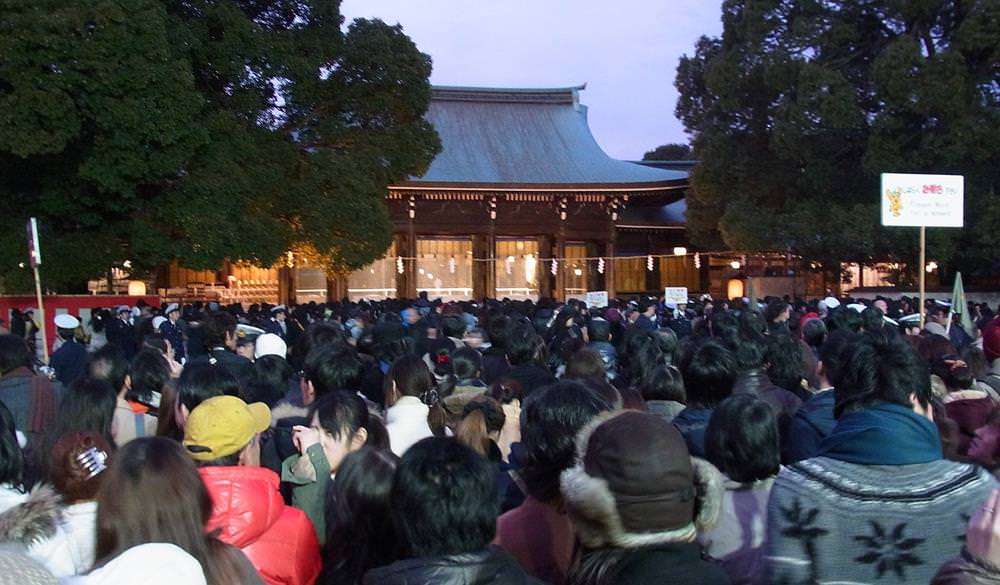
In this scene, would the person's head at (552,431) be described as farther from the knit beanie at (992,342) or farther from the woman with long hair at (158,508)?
the knit beanie at (992,342)

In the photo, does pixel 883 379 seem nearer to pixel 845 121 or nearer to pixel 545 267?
pixel 845 121

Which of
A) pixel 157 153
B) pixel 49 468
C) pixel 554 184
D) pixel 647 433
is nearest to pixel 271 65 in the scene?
pixel 157 153

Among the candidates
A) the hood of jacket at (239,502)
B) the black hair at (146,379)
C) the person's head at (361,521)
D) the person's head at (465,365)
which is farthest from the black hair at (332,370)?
the hood of jacket at (239,502)

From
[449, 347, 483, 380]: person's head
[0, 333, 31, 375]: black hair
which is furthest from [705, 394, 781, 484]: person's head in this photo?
[0, 333, 31, 375]: black hair

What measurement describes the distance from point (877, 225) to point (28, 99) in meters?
16.0

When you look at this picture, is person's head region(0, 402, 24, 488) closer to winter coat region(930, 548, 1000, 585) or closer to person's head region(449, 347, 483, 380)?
person's head region(449, 347, 483, 380)

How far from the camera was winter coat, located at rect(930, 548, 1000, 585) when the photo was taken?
184 cm

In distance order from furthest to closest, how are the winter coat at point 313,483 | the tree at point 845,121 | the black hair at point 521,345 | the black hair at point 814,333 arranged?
the tree at point 845,121
the black hair at point 814,333
the black hair at point 521,345
the winter coat at point 313,483

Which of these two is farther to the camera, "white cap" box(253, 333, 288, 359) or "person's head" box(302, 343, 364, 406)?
"white cap" box(253, 333, 288, 359)

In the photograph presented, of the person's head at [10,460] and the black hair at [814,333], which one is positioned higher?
the black hair at [814,333]

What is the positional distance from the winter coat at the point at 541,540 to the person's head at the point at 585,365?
232 centimetres

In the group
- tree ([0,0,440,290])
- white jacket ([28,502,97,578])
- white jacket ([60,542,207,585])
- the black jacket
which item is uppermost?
tree ([0,0,440,290])

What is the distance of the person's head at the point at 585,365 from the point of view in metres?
5.34

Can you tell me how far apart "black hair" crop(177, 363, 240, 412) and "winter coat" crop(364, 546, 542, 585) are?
82.5 inches
